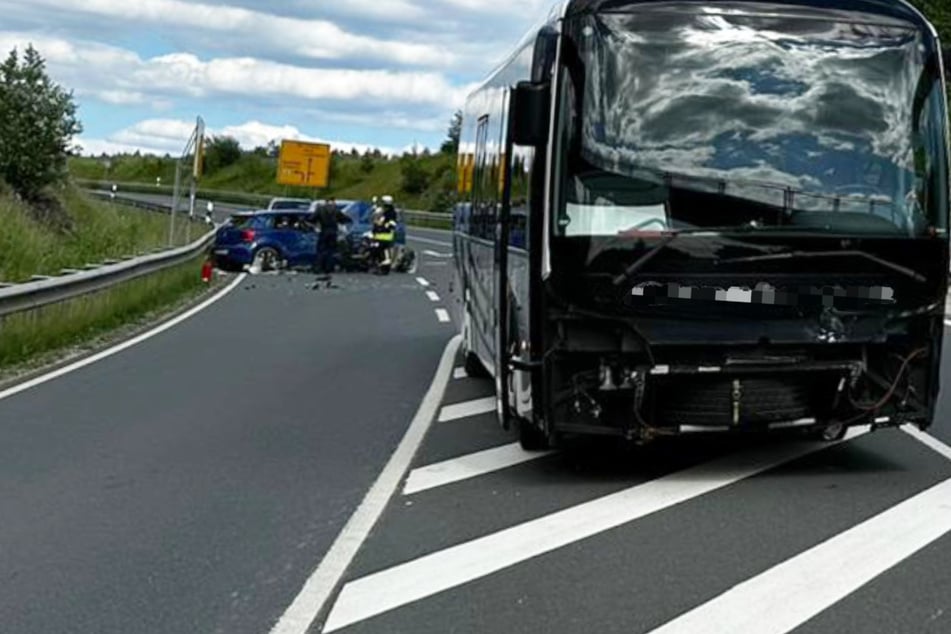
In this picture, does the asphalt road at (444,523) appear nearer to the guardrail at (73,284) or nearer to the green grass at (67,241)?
the guardrail at (73,284)

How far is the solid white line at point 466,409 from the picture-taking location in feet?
38.2

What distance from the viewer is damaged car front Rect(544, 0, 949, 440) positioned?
8.34m

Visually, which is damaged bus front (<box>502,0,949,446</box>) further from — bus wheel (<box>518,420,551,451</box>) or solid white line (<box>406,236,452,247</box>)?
solid white line (<box>406,236,452,247</box>)

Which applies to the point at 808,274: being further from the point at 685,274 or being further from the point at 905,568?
the point at 905,568

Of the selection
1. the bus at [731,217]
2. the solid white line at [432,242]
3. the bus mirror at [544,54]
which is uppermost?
the bus mirror at [544,54]

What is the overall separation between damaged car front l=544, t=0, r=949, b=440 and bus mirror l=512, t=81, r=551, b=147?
90 mm

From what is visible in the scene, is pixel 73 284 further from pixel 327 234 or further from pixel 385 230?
pixel 385 230

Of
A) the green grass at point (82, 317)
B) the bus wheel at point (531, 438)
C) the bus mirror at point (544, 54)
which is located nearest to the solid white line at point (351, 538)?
the bus wheel at point (531, 438)

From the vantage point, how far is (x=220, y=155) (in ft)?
403

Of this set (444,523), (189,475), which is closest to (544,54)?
(444,523)

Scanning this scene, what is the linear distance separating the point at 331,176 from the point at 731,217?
346 ft

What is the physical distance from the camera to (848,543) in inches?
281

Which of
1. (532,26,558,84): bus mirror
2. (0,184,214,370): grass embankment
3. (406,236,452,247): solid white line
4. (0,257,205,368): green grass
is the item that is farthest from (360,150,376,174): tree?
(532,26,558,84): bus mirror

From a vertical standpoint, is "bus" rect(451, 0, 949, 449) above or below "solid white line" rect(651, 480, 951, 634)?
above
